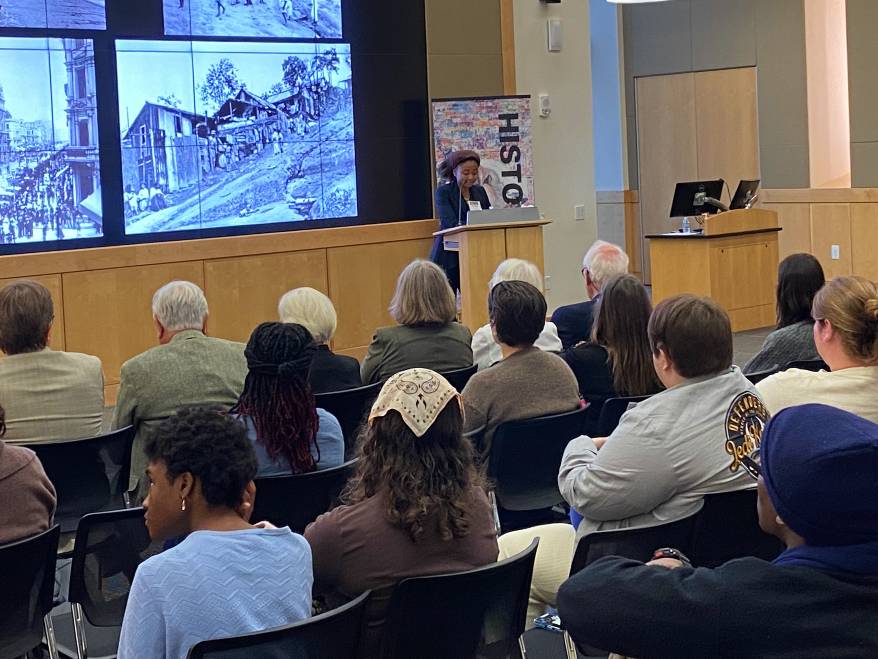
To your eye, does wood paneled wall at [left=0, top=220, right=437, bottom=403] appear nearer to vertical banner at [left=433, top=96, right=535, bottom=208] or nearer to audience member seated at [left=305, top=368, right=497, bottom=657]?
vertical banner at [left=433, top=96, right=535, bottom=208]

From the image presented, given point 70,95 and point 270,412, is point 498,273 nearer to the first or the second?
point 270,412

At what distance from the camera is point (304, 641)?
2.13 meters

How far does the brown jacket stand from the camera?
313cm

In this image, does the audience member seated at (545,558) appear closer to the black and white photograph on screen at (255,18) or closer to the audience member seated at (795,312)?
the audience member seated at (795,312)

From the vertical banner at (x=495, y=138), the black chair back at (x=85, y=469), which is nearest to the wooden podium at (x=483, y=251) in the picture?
the vertical banner at (x=495, y=138)

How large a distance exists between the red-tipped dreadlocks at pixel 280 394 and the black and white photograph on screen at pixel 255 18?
562cm

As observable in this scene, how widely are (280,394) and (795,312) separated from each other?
2.35m

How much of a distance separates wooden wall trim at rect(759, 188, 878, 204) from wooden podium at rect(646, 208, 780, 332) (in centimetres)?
216

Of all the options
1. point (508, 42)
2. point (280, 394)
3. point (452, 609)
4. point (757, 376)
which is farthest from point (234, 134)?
point (452, 609)

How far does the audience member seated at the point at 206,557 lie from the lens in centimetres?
209

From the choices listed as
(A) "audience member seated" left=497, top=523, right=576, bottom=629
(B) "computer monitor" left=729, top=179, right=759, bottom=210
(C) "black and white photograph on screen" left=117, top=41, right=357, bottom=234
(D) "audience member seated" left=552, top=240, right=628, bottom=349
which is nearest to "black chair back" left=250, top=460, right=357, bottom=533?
(A) "audience member seated" left=497, top=523, right=576, bottom=629

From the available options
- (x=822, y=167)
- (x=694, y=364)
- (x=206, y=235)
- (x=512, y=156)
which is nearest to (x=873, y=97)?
(x=822, y=167)

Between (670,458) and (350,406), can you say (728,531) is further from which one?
(350,406)

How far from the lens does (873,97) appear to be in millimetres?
12320
